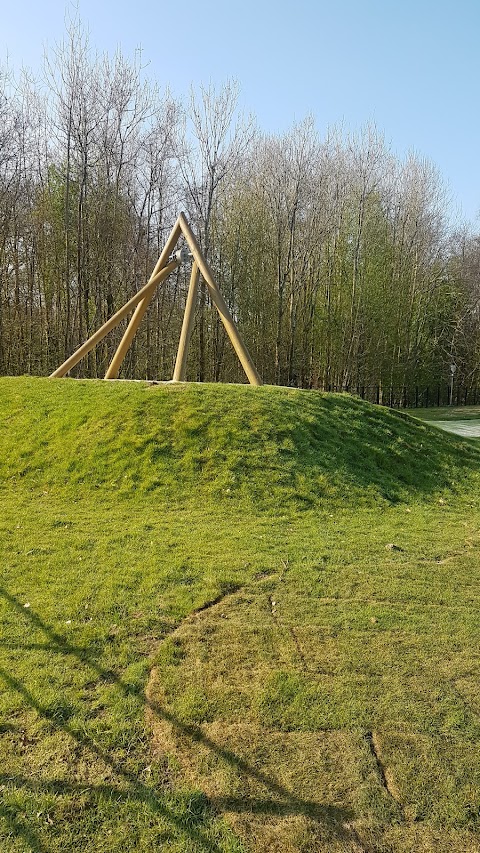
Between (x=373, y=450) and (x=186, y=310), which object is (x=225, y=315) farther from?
(x=373, y=450)

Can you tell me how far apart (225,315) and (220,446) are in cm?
390

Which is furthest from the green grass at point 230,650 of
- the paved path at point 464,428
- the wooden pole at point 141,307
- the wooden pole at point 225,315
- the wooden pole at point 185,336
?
the paved path at point 464,428

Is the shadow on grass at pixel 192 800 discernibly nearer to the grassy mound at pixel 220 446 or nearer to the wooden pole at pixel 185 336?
the grassy mound at pixel 220 446

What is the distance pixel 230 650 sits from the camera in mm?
4105

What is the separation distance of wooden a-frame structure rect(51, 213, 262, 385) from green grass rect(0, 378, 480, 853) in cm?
282

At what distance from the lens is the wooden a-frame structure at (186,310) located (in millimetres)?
11727

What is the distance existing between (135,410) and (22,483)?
95.1 inches

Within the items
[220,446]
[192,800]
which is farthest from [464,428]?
[192,800]

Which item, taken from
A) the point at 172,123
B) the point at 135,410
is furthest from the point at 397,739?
the point at 172,123

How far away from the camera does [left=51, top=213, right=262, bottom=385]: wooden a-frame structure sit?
11727 mm

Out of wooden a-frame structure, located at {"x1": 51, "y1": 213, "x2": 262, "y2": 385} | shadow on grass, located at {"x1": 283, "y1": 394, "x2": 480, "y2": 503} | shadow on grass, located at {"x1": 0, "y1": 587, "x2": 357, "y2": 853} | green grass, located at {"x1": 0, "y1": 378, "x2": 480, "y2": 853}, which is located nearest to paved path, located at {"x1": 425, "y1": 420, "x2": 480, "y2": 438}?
shadow on grass, located at {"x1": 283, "y1": 394, "x2": 480, "y2": 503}

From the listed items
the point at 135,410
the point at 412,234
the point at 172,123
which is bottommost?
the point at 135,410

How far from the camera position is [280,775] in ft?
9.46

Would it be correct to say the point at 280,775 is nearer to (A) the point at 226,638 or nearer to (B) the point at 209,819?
(B) the point at 209,819
